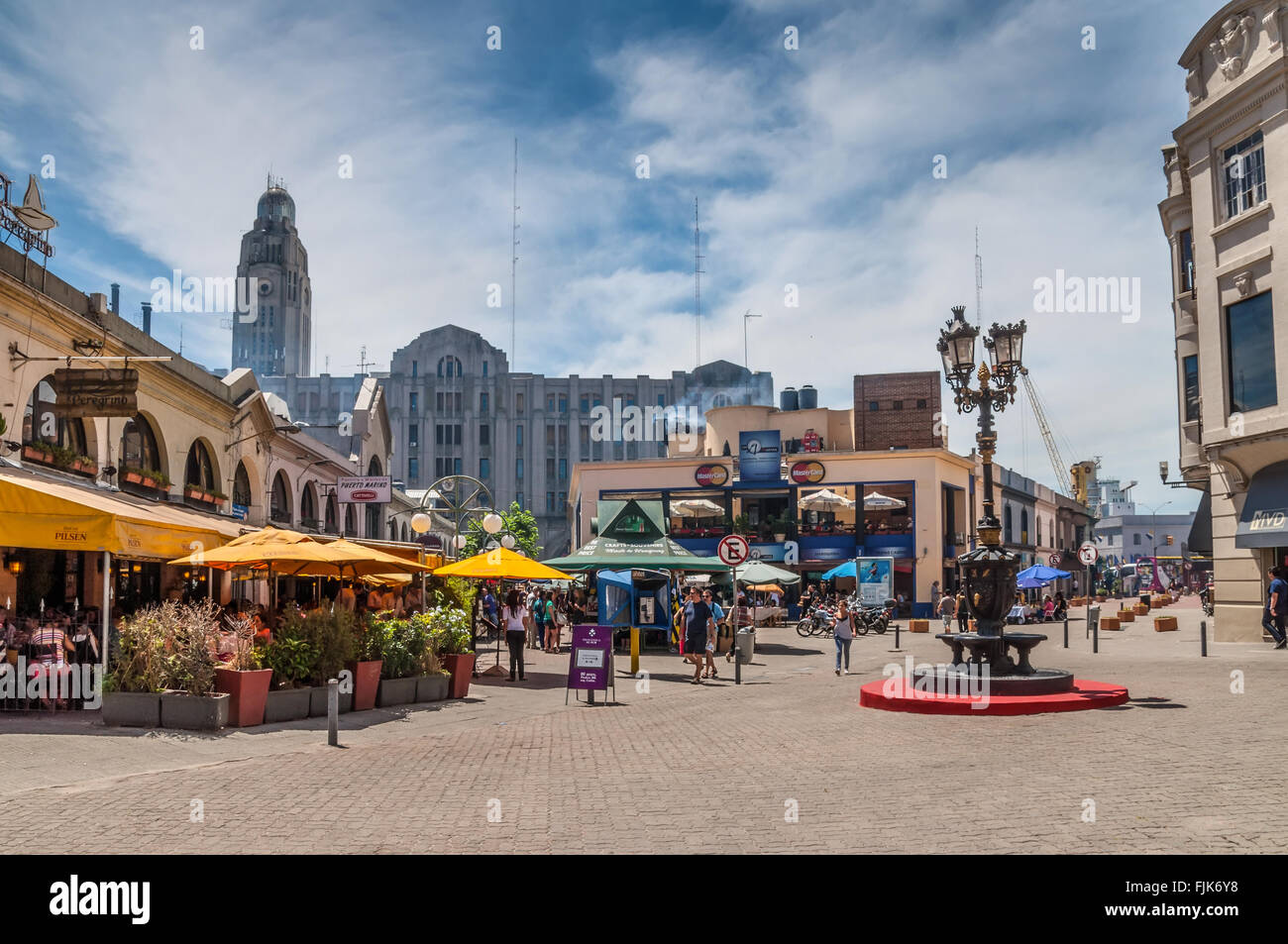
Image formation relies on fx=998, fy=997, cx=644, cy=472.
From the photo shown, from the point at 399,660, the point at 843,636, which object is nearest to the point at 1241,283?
the point at 843,636

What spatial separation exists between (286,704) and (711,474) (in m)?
45.2

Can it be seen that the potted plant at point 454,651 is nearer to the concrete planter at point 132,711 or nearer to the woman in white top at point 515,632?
the woman in white top at point 515,632

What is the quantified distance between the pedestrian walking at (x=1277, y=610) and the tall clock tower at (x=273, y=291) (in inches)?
4836

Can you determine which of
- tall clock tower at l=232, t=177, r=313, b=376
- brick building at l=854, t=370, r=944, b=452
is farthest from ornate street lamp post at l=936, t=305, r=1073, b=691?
tall clock tower at l=232, t=177, r=313, b=376

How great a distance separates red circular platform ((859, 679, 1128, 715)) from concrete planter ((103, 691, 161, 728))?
9.44m

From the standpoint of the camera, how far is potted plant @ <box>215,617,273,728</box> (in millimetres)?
12258

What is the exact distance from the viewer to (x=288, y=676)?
13.3 m

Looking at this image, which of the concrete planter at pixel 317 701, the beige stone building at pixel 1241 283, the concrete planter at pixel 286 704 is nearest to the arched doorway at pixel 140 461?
the concrete planter at pixel 317 701

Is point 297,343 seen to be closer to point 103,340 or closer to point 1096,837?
point 103,340

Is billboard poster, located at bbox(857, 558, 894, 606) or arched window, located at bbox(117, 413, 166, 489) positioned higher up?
arched window, located at bbox(117, 413, 166, 489)

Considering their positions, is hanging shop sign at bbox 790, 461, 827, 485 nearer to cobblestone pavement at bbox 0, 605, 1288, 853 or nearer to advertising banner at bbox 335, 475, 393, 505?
advertising banner at bbox 335, 475, 393, 505

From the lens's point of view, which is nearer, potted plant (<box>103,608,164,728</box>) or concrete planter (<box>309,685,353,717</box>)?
potted plant (<box>103,608,164,728</box>)

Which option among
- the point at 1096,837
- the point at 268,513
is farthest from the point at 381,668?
the point at 268,513

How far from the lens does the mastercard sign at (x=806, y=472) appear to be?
180ft
